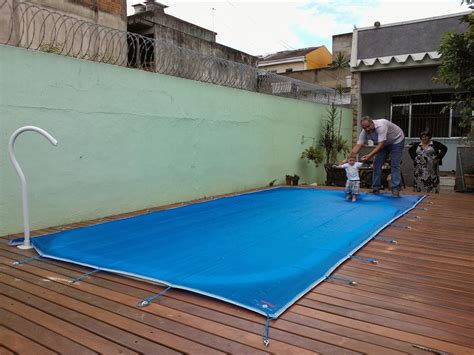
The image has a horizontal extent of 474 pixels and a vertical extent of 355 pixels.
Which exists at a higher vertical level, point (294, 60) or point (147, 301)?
point (294, 60)

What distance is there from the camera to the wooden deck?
164 centimetres

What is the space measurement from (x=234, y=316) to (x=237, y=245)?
120cm

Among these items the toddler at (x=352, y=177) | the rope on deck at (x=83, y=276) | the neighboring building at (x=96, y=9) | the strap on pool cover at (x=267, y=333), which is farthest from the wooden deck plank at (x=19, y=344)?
the neighboring building at (x=96, y=9)

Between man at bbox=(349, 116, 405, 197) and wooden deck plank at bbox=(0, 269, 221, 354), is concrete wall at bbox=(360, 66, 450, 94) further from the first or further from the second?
wooden deck plank at bbox=(0, 269, 221, 354)

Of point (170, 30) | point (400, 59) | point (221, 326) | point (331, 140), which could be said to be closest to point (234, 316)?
point (221, 326)

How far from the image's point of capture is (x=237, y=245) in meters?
3.09

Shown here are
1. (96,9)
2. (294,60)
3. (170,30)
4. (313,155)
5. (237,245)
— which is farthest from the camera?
(294,60)

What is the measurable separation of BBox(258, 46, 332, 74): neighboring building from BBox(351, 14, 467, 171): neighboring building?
40.8 feet

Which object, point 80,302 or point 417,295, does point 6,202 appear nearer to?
point 80,302

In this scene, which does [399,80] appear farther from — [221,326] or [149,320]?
[149,320]

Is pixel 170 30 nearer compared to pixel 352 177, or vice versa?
pixel 352 177

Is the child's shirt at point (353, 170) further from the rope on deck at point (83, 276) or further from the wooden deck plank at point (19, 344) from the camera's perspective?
the wooden deck plank at point (19, 344)

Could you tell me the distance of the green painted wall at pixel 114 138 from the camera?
360 centimetres

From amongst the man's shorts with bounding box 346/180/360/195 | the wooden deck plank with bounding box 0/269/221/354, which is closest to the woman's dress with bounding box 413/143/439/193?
the man's shorts with bounding box 346/180/360/195
